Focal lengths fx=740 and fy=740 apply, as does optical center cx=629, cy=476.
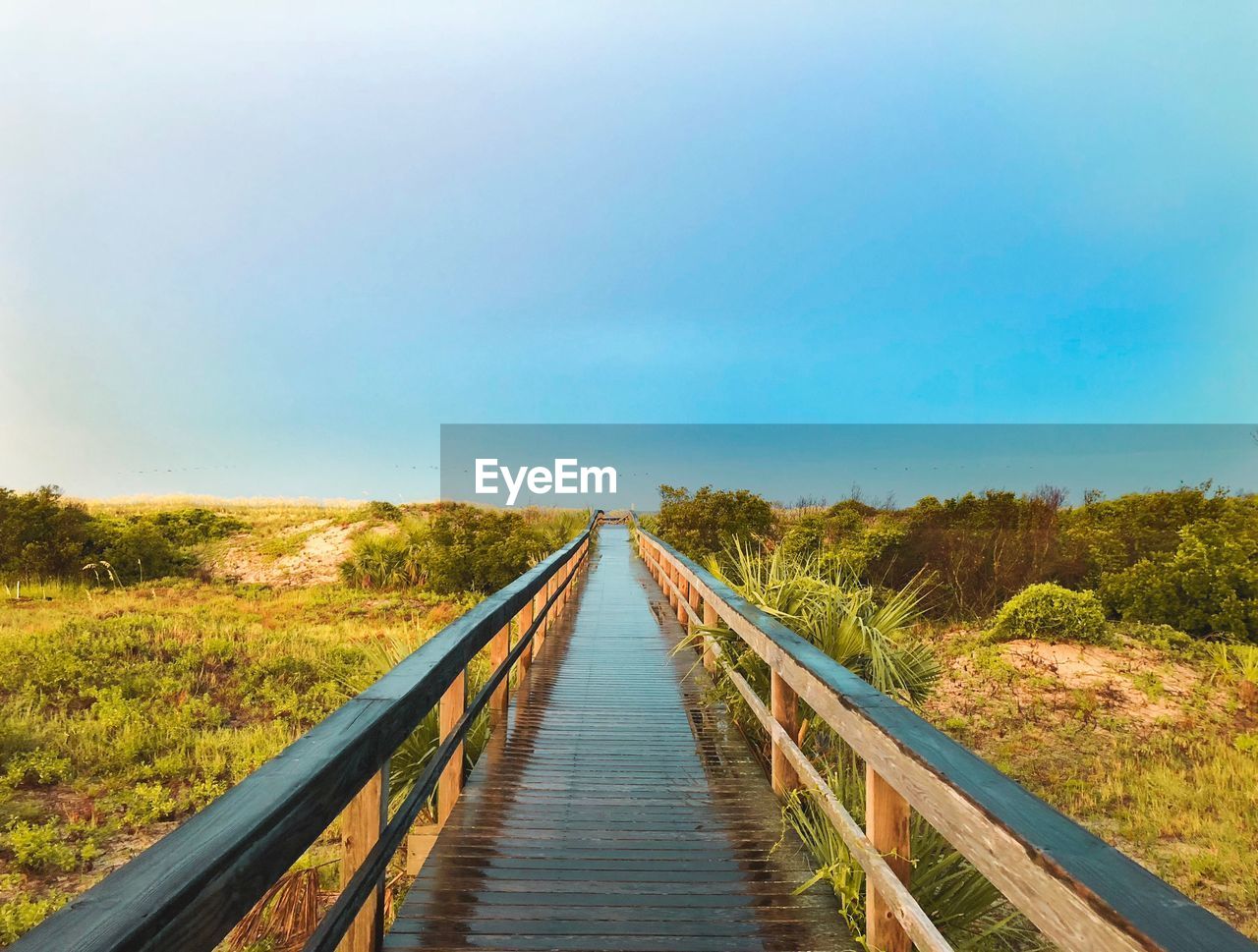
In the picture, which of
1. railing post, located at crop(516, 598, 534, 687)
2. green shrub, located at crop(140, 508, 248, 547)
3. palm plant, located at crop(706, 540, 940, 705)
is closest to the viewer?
palm plant, located at crop(706, 540, 940, 705)

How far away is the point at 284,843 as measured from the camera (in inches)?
53.7

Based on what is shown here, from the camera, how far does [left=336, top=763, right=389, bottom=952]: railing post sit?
203cm

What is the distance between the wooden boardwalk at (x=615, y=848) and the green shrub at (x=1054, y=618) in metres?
8.29

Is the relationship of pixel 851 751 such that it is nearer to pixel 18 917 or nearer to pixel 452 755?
pixel 452 755

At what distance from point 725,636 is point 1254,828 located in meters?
4.81

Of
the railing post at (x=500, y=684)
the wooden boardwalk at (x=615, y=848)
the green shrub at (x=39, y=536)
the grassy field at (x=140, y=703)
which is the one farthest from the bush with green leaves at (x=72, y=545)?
the wooden boardwalk at (x=615, y=848)

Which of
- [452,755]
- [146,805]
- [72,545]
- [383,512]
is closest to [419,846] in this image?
[452,755]

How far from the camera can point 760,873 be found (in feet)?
9.57

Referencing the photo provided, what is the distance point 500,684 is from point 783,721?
213 centimetres

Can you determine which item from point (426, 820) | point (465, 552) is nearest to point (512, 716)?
point (426, 820)

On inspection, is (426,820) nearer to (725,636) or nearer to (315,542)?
(725,636)

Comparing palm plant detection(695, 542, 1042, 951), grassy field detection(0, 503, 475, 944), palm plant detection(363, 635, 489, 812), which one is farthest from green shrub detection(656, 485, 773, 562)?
palm plant detection(363, 635, 489, 812)

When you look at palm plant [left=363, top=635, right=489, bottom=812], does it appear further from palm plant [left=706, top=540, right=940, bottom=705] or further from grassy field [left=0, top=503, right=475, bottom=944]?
palm plant [left=706, top=540, right=940, bottom=705]

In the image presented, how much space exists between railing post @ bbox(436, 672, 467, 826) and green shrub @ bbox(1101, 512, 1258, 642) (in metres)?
12.9
